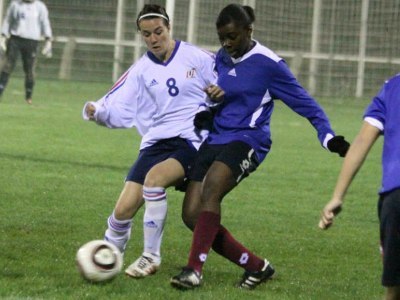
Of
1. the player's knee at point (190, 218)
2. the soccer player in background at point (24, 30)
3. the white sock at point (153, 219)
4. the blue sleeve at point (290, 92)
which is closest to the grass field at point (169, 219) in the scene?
the white sock at point (153, 219)

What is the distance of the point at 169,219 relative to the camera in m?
10.3

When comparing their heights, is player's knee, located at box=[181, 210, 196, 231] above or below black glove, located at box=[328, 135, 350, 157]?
below

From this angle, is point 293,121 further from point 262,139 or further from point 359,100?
point 262,139

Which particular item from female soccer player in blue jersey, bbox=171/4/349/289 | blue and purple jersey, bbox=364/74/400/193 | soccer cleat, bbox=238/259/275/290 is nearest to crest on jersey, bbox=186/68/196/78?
female soccer player in blue jersey, bbox=171/4/349/289

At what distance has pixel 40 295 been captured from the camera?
6609mm

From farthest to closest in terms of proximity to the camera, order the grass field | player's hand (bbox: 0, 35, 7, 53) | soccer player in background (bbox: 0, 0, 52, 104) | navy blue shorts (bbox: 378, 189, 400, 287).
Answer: player's hand (bbox: 0, 35, 7, 53), soccer player in background (bbox: 0, 0, 52, 104), the grass field, navy blue shorts (bbox: 378, 189, 400, 287)

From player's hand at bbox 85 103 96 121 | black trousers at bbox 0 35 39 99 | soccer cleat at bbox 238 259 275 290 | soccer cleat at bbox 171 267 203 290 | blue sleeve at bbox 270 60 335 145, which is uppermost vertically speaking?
blue sleeve at bbox 270 60 335 145

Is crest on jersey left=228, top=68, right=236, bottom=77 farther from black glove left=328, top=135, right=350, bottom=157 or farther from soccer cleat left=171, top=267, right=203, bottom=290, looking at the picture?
soccer cleat left=171, top=267, right=203, bottom=290

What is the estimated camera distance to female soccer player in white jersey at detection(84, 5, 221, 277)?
24.8 ft

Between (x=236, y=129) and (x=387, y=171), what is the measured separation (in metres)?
2.28

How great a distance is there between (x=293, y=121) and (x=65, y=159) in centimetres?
883

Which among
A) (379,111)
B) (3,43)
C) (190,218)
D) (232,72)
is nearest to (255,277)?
(190,218)

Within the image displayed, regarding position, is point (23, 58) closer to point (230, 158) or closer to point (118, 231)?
point (118, 231)

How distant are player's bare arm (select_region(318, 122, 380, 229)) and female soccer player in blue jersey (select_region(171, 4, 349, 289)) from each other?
193cm
